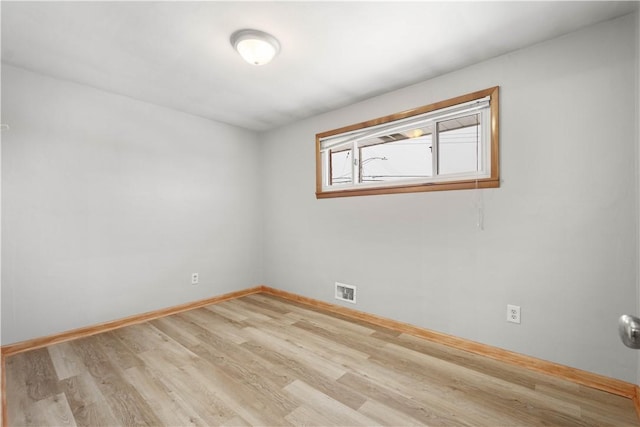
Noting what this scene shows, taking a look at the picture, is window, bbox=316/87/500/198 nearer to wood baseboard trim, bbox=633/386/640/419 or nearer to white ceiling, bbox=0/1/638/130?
white ceiling, bbox=0/1/638/130

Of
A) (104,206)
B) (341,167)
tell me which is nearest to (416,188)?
(341,167)

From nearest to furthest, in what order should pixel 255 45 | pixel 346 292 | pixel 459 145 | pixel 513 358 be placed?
pixel 255 45, pixel 513 358, pixel 459 145, pixel 346 292

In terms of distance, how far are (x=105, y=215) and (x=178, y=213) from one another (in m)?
0.67

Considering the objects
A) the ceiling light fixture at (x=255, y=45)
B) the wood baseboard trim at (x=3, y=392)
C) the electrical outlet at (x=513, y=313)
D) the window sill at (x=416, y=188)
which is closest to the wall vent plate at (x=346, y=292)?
the window sill at (x=416, y=188)

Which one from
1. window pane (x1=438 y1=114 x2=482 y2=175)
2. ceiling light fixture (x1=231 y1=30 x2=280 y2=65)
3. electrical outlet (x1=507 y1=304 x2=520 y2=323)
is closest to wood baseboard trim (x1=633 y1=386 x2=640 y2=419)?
electrical outlet (x1=507 y1=304 x2=520 y2=323)

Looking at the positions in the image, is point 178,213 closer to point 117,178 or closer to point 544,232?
point 117,178

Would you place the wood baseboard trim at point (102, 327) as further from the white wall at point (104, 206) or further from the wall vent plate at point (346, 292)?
the wall vent plate at point (346, 292)

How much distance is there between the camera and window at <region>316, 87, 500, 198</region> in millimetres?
2191

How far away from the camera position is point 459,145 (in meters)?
2.36

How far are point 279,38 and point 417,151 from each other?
1.50m

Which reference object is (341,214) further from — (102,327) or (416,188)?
(102,327)

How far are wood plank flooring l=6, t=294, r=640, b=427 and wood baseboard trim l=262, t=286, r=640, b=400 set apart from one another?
0.05 m

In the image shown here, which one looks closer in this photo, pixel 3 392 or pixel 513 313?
pixel 3 392

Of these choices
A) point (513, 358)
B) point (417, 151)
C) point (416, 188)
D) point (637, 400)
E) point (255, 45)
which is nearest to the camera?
point (637, 400)
